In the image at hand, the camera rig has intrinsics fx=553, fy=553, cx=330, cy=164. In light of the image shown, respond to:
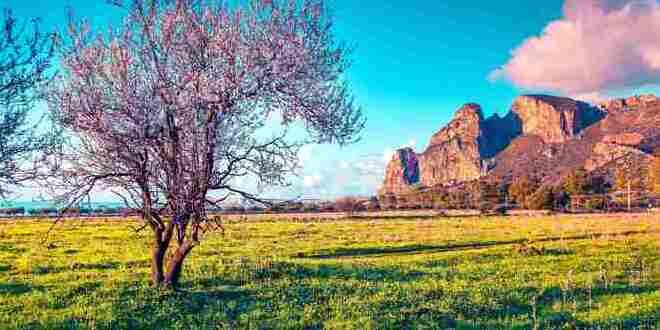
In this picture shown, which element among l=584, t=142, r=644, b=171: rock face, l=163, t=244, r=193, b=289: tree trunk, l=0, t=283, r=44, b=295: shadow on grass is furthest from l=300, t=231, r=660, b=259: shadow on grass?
l=584, t=142, r=644, b=171: rock face

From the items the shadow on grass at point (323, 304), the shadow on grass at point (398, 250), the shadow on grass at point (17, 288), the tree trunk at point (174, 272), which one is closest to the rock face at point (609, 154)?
the shadow on grass at point (398, 250)

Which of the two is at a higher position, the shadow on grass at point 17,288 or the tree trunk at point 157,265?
the tree trunk at point 157,265

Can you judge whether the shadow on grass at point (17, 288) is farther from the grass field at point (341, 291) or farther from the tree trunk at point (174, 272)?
the tree trunk at point (174, 272)

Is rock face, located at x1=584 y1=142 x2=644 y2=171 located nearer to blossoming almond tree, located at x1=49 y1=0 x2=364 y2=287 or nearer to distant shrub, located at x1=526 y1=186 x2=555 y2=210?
distant shrub, located at x1=526 y1=186 x2=555 y2=210

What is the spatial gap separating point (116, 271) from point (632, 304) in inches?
811

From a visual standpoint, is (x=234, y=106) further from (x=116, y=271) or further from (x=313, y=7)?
(x=116, y=271)

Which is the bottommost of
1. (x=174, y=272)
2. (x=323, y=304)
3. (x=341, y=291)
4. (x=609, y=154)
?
(x=323, y=304)

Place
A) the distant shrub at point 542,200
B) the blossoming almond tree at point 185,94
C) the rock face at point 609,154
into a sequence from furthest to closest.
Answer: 1. the rock face at point 609,154
2. the distant shrub at point 542,200
3. the blossoming almond tree at point 185,94

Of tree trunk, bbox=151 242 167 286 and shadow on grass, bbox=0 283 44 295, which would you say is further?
shadow on grass, bbox=0 283 44 295

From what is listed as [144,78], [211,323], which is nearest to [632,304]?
[211,323]

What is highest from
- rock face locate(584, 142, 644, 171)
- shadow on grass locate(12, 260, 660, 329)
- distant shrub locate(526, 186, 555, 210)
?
rock face locate(584, 142, 644, 171)

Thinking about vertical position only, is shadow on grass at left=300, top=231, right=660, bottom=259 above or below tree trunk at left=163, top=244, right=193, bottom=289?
below

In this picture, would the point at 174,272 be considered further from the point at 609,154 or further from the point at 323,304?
the point at 609,154

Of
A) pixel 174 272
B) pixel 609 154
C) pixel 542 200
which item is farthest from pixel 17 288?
pixel 609 154
